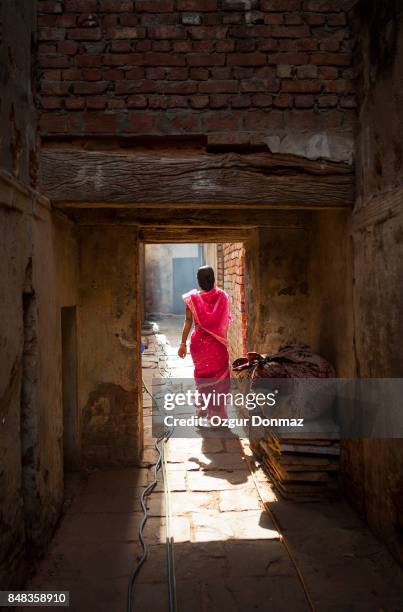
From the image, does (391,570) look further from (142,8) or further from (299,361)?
(142,8)

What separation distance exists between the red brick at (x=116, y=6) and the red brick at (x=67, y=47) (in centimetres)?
31

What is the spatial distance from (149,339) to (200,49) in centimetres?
949

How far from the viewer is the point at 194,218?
188 inches

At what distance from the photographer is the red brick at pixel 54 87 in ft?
10.6

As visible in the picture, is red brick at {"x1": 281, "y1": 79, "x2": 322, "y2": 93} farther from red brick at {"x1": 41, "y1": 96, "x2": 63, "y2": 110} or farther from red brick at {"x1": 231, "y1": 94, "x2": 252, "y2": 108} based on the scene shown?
red brick at {"x1": 41, "y1": 96, "x2": 63, "y2": 110}

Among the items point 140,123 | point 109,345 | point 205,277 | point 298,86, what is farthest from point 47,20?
point 205,277

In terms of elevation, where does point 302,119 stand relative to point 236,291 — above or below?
above

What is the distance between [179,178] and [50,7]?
142cm

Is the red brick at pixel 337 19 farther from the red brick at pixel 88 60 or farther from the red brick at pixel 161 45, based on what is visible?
the red brick at pixel 88 60

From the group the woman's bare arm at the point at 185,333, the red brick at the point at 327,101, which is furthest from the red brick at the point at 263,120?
the woman's bare arm at the point at 185,333

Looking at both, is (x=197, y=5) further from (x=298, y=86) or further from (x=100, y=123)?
(x=100, y=123)

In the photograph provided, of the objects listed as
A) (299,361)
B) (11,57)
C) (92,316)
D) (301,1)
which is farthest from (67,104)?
(299,361)

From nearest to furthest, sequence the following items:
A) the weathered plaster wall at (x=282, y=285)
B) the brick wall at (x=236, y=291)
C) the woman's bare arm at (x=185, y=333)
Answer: the weathered plaster wall at (x=282, y=285) < the woman's bare arm at (x=185, y=333) < the brick wall at (x=236, y=291)

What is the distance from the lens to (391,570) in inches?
114
